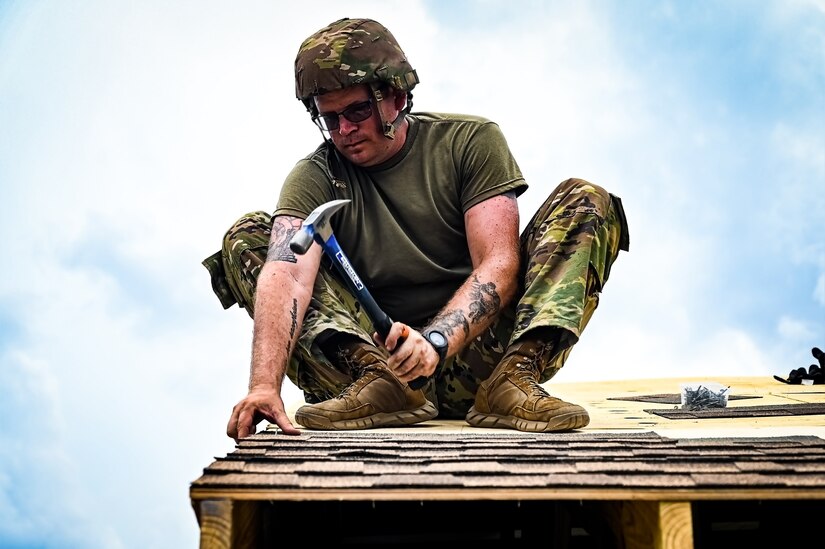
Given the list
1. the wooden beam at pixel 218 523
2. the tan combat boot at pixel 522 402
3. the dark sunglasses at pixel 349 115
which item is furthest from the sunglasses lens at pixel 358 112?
the wooden beam at pixel 218 523

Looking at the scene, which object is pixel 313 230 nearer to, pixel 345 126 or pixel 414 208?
pixel 345 126

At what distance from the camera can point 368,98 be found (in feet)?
10.3

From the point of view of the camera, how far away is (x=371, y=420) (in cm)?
293

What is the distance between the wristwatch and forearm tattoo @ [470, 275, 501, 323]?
0.21 m

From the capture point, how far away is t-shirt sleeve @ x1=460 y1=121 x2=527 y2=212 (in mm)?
3238

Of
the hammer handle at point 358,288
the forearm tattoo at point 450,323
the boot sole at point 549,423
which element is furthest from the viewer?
the forearm tattoo at point 450,323

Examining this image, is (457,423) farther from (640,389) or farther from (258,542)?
(640,389)

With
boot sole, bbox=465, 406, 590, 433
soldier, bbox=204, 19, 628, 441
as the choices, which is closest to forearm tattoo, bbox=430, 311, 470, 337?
soldier, bbox=204, 19, 628, 441

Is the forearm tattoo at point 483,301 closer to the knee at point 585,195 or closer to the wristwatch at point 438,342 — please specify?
the wristwatch at point 438,342

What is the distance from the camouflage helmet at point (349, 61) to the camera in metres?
3.06

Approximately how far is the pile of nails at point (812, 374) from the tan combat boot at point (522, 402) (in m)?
2.59

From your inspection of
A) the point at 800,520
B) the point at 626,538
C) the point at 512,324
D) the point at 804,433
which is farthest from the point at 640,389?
the point at 626,538

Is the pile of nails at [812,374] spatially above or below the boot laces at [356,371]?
above

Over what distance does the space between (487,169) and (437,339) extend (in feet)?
2.46
